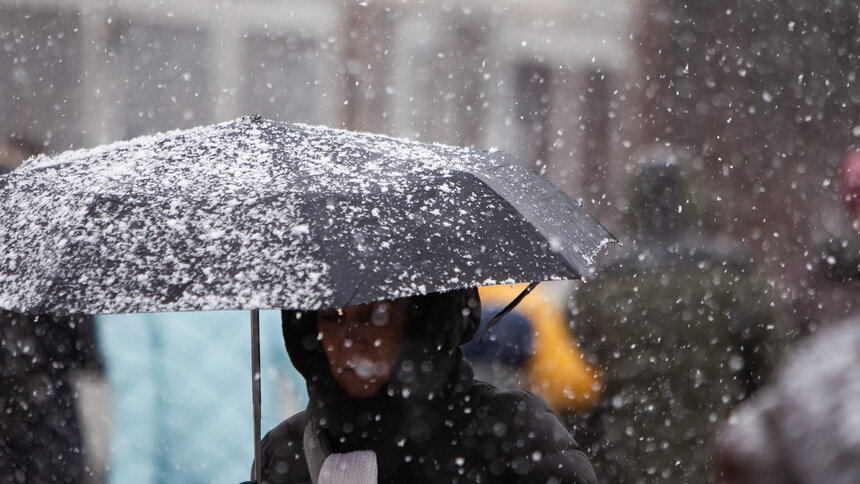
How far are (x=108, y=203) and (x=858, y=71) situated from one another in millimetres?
5272

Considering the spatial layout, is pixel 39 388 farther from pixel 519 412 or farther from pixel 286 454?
pixel 519 412

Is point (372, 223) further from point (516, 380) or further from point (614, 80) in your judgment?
point (614, 80)

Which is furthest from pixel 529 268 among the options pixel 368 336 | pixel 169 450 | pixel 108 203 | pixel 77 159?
pixel 169 450

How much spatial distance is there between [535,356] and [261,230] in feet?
7.39

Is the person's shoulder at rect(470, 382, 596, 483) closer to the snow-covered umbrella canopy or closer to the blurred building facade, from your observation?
the snow-covered umbrella canopy

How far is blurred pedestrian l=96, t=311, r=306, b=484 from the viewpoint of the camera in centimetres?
302

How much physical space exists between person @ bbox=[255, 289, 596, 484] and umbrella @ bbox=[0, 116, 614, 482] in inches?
15.6

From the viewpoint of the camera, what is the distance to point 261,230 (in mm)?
1603

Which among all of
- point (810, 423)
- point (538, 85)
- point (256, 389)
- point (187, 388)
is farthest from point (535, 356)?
point (538, 85)

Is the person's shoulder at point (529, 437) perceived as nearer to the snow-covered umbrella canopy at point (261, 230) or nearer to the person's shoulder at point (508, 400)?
the person's shoulder at point (508, 400)

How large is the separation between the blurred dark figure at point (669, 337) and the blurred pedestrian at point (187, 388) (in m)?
1.21

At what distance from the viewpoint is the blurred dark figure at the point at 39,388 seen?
3.08 m

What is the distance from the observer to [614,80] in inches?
361

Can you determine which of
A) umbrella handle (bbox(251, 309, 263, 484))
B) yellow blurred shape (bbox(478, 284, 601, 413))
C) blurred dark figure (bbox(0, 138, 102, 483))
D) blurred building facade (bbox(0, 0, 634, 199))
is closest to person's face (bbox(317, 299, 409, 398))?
umbrella handle (bbox(251, 309, 263, 484))
